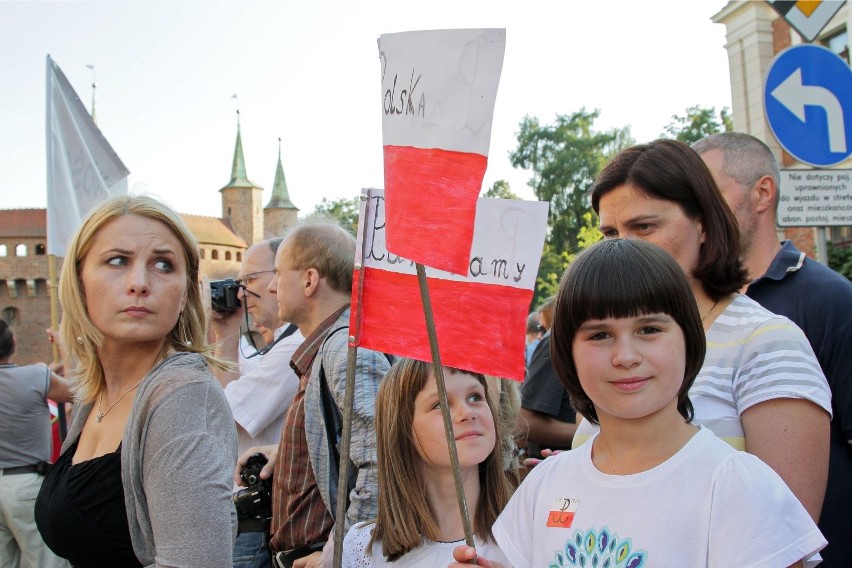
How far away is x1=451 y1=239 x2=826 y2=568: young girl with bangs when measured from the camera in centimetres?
151

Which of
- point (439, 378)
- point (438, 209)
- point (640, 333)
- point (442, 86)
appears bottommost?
point (439, 378)

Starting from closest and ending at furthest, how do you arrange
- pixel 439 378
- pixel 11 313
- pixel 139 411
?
pixel 139 411
pixel 439 378
pixel 11 313

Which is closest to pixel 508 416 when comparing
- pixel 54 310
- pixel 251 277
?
pixel 251 277

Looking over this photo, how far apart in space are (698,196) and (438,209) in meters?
0.72

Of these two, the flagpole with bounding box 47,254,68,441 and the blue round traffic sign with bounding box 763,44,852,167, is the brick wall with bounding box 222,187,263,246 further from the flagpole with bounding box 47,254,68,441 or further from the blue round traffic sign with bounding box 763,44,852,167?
the blue round traffic sign with bounding box 763,44,852,167

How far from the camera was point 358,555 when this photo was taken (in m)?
2.52

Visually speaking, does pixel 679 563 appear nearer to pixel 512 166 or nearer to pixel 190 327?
pixel 190 327

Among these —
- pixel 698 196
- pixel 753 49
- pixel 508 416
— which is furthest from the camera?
pixel 753 49

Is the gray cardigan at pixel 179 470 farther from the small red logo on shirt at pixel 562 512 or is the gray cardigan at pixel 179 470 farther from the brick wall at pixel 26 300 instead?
the brick wall at pixel 26 300

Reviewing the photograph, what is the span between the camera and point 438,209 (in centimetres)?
211

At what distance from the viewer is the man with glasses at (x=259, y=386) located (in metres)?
3.38

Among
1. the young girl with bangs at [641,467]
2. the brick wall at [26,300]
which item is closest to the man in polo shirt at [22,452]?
the young girl with bangs at [641,467]

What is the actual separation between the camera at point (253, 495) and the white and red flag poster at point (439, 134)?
5.36ft

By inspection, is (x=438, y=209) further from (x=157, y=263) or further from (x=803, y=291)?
(x=803, y=291)
